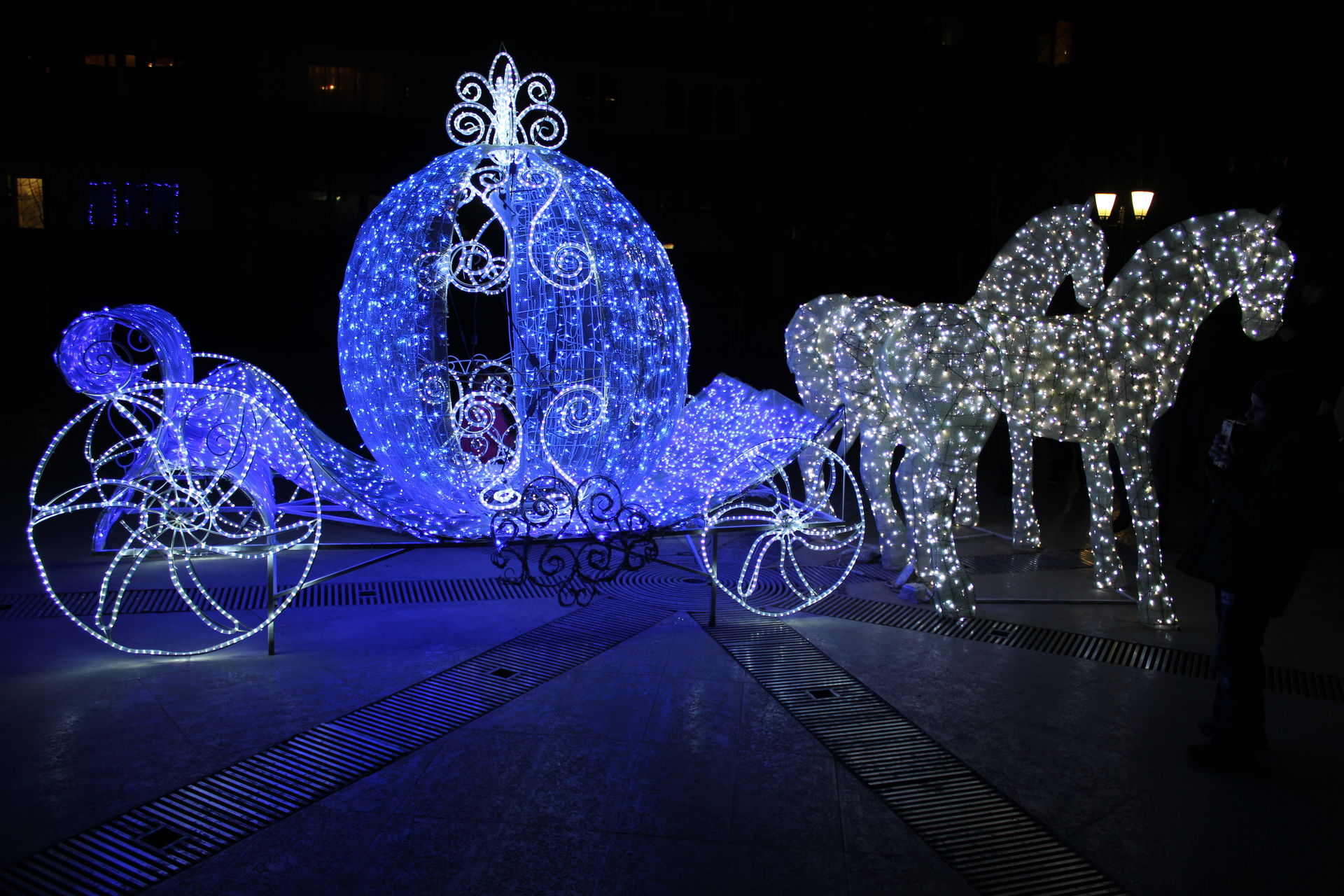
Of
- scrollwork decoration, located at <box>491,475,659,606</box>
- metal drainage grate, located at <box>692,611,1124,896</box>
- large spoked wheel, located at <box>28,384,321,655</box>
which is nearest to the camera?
metal drainage grate, located at <box>692,611,1124,896</box>

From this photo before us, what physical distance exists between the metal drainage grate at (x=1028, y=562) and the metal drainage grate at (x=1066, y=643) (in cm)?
110

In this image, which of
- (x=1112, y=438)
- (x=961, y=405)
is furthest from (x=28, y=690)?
(x=1112, y=438)

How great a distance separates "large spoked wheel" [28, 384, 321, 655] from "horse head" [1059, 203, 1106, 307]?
4330 mm

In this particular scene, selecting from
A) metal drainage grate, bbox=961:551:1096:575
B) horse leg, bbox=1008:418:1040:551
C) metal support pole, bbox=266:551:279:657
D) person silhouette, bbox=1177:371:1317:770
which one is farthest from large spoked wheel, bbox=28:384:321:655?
horse leg, bbox=1008:418:1040:551

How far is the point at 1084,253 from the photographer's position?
5.58 metres

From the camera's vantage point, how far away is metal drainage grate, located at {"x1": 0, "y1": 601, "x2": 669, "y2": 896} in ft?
8.71

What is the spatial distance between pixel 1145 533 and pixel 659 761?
318 cm

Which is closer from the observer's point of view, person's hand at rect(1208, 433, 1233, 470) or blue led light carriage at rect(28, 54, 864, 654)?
person's hand at rect(1208, 433, 1233, 470)

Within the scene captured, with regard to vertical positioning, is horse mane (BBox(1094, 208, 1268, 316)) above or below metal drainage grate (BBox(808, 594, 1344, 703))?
above

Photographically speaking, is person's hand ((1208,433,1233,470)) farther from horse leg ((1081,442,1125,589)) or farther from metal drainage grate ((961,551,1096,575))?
metal drainage grate ((961,551,1096,575))

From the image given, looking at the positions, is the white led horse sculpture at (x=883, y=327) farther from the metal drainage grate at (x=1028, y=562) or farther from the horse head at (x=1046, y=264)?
the metal drainage grate at (x=1028, y=562)

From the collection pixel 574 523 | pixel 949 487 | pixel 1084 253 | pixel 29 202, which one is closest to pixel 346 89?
pixel 29 202

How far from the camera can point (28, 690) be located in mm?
3873

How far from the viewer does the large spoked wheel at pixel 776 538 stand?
16.1ft
